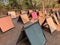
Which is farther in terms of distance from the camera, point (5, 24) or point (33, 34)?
point (5, 24)

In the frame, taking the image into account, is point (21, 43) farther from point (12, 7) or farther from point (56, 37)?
point (12, 7)

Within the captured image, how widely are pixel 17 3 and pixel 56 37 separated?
5354mm

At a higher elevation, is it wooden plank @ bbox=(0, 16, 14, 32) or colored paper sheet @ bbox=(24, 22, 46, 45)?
colored paper sheet @ bbox=(24, 22, 46, 45)

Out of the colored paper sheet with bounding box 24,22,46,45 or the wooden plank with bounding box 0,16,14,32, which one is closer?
the colored paper sheet with bounding box 24,22,46,45

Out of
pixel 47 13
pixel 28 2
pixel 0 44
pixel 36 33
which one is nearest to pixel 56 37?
pixel 36 33

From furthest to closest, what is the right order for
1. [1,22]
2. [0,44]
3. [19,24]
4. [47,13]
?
[47,13]
[19,24]
[1,22]
[0,44]

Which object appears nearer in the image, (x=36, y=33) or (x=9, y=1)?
(x=36, y=33)

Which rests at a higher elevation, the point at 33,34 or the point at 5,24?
the point at 33,34

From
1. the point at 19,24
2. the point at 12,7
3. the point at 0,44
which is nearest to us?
the point at 0,44

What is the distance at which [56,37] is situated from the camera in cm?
511

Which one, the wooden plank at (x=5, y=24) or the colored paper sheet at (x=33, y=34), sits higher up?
the colored paper sheet at (x=33, y=34)

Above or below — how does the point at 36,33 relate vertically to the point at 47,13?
above

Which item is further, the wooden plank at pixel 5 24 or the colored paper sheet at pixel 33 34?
A: the wooden plank at pixel 5 24

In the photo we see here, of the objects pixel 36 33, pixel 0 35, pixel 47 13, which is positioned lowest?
pixel 47 13
